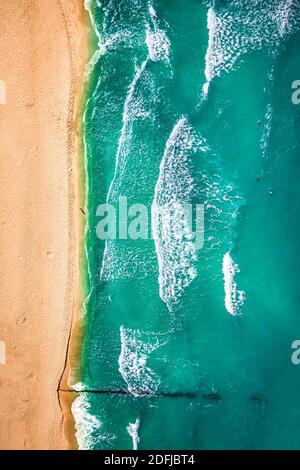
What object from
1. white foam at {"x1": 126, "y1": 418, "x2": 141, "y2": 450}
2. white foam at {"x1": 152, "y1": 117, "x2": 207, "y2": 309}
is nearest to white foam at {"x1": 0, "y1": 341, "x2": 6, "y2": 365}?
white foam at {"x1": 126, "y1": 418, "x2": 141, "y2": 450}

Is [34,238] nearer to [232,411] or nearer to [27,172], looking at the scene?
[27,172]

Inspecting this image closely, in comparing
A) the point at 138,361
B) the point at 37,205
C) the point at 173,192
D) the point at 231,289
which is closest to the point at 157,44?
the point at 173,192

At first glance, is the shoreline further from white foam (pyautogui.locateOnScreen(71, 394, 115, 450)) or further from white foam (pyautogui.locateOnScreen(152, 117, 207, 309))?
white foam (pyautogui.locateOnScreen(152, 117, 207, 309))

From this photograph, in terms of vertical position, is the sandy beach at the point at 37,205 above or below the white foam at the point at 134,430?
above

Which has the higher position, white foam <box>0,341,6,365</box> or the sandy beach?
the sandy beach

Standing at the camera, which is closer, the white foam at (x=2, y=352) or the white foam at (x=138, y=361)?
the white foam at (x=2, y=352)

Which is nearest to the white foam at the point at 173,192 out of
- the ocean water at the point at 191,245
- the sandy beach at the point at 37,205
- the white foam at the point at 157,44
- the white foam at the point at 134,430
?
the ocean water at the point at 191,245

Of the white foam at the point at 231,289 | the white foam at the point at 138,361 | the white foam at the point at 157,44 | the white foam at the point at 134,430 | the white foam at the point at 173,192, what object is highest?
the white foam at the point at 157,44

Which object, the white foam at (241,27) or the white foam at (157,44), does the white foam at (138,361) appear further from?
the white foam at (157,44)
